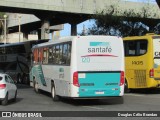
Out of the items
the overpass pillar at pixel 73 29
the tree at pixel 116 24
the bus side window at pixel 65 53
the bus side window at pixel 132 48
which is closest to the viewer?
the bus side window at pixel 65 53

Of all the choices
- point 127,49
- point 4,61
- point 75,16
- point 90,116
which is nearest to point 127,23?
point 75,16

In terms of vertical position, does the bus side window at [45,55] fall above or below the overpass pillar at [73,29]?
below

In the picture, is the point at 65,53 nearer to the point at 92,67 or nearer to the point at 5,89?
the point at 92,67

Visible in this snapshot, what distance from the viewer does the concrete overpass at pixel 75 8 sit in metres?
48.2

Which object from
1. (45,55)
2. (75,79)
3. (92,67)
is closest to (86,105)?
(75,79)

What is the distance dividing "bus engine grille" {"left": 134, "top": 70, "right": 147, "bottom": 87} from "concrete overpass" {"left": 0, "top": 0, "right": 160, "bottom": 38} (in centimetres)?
2446

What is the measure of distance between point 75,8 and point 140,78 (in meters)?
27.5

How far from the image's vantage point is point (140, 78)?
25031 millimetres

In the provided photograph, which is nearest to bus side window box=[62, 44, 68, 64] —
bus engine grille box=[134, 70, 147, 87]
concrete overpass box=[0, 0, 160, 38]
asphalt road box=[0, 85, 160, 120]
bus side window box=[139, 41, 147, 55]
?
asphalt road box=[0, 85, 160, 120]

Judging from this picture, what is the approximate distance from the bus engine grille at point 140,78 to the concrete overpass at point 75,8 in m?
24.5

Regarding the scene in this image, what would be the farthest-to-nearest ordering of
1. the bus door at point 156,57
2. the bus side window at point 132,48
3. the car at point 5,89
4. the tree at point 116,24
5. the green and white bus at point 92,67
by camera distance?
1. the tree at point 116,24
2. the bus side window at point 132,48
3. the bus door at point 156,57
4. the car at point 5,89
5. the green and white bus at point 92,67

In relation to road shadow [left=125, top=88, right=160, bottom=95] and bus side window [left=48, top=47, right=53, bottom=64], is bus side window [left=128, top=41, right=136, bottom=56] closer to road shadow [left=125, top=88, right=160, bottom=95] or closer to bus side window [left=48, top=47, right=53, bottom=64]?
road shadow [left=125, top=88, right=160, bottom=95]

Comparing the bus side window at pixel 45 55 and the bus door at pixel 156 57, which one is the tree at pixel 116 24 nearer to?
the bus door at pixel 156 57

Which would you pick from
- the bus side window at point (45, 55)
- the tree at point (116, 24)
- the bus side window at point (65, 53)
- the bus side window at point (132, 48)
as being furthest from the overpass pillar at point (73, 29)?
the bus side window at point (65, 53)
